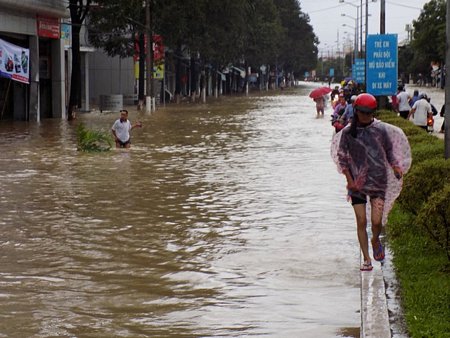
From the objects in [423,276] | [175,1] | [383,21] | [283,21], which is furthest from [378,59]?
[283,21]

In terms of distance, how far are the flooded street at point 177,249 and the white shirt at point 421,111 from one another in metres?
6.44

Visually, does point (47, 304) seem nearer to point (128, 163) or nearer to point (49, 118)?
point (128, 163)

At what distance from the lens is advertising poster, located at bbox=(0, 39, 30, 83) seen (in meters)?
36.4

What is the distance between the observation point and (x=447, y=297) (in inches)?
300

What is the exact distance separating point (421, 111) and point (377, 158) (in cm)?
1879

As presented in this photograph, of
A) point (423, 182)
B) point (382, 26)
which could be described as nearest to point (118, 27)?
point (382, 26)

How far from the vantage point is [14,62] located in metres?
37.6

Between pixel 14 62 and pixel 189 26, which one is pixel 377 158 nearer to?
pixel 14 62

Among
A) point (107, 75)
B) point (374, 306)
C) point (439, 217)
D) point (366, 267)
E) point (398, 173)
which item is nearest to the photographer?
point (374, 306)

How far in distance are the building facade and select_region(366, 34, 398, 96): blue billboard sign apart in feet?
47.0

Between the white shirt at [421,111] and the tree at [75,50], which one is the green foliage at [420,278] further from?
the tree at [75,50]

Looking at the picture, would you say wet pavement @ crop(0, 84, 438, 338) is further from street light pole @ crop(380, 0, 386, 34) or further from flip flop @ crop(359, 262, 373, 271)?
street light pole @ crop(380, 0, 386, 34)

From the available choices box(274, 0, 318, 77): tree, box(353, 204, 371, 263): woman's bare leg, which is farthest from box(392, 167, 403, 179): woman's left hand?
box(274, 0, 318, 77): tree

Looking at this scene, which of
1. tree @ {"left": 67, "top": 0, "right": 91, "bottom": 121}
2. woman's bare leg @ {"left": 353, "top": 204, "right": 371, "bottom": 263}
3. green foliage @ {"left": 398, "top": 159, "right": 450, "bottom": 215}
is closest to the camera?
woman's bare leg @ {"left": 353, "top": 204, "right": 371, "bottom": 263}
